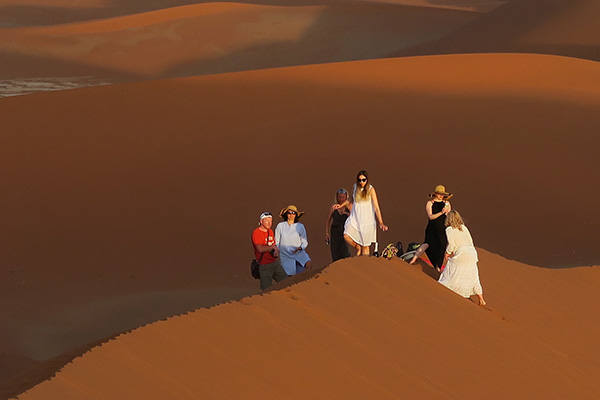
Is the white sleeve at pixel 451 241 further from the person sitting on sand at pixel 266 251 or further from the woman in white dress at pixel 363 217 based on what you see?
the person sitting on sand at pixel 266 251

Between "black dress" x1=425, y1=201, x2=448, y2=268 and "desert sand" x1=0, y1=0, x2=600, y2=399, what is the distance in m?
0.67

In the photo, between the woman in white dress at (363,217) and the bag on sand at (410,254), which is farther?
the woman in white dress at (363,217)

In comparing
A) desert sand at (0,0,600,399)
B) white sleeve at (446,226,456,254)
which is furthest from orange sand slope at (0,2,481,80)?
white sleeve at (446,226,456,254)

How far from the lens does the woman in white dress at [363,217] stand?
11484mm

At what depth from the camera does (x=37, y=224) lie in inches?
662

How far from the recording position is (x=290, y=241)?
11422mm

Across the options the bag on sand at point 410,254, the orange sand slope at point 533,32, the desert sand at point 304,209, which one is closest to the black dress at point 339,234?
the bag on sand at point 410,254

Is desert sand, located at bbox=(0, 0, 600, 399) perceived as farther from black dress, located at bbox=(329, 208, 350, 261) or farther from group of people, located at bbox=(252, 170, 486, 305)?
black dress, located at bbox=(329, 208, 350, 261)

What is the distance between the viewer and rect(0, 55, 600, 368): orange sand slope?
15.1 m

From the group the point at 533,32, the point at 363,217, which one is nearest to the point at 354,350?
the point at 363,217

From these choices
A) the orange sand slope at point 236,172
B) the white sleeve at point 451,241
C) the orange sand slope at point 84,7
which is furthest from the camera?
the orange sand slope at point 84,7

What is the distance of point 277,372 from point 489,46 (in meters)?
39.9

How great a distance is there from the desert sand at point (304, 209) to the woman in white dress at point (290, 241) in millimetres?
1843

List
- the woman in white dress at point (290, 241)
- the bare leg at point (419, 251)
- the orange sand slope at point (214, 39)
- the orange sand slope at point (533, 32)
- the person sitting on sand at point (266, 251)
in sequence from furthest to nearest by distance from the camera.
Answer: the orange sand slope at point (214, 39) < the orange sand slope at point (533, 32) < the woman in white dress at point (290, 241) < the person sitting on sand at point (266, 251) < the bare leg at point (419, 251)
